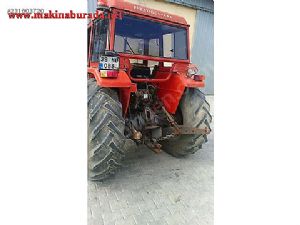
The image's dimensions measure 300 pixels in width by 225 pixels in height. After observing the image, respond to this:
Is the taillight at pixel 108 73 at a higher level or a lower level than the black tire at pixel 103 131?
higher

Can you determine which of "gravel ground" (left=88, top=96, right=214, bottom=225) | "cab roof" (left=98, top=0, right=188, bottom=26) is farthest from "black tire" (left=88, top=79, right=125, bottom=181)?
"cab roof" (left=98, top=0, right=188, bottom=26)

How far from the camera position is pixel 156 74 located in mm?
3000

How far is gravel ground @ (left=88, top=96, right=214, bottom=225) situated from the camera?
196 cm

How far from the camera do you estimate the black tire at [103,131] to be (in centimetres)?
214

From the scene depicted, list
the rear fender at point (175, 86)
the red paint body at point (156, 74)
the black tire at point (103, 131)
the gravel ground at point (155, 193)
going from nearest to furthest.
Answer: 1. the gravel ground at point (155, 193)
2. the black tire at point (103, 131)
3. the red paint body at point (156, 74)
4. the rear fender at point (175, 86)

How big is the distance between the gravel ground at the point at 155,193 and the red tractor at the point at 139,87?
19 cm

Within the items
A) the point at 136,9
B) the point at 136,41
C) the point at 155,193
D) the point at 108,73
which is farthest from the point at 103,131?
the point at 136,9

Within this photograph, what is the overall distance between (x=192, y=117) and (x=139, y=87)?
68 cm

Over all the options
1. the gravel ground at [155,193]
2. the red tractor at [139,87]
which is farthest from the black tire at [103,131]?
the gravel ground at [155,193]

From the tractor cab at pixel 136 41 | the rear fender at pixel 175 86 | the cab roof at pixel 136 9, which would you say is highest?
the cab roof at pixel 136 9

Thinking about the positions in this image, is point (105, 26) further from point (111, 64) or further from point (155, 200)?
point (155, 200)

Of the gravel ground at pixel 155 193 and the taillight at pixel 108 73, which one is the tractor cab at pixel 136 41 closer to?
the taillight at pixel 108 73

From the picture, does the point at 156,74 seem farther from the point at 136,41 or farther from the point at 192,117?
the point at 192,117

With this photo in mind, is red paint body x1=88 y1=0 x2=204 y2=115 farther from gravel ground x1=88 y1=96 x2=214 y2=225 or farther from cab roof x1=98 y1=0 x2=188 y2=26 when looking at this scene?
gravel ground x1=88 y1=96 x2=214 y2=225
